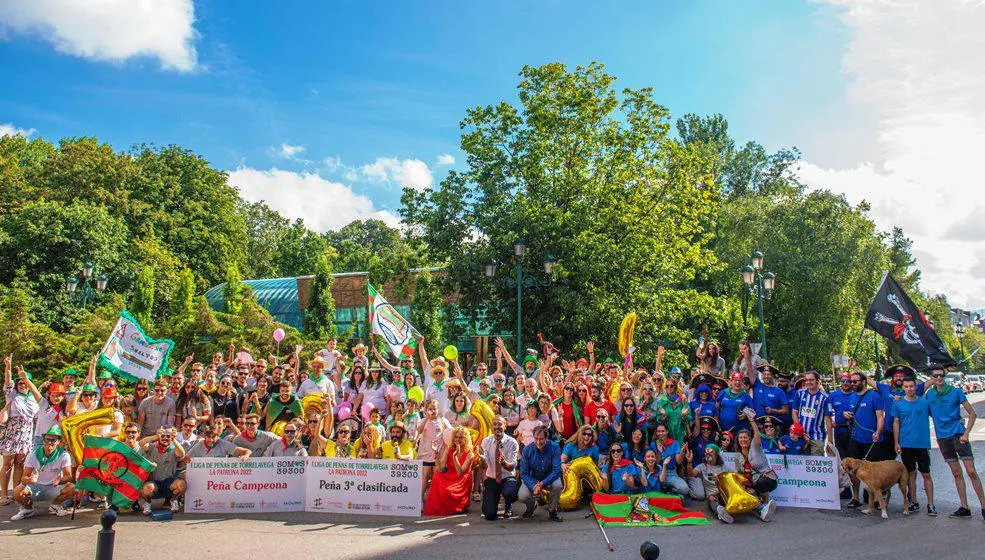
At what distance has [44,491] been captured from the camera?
30.0 ft

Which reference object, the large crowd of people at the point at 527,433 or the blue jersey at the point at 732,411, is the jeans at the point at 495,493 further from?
the blue jersey at the point at 732,411

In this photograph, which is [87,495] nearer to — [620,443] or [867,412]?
[620,443]

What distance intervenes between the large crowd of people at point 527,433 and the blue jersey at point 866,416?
15 millimetres

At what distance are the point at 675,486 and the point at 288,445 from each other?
17.9 feet

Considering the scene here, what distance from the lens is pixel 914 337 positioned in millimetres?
12570

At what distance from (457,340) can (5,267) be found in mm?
23663

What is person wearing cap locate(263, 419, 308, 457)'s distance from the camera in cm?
971


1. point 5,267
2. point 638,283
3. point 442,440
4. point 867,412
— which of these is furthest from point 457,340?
point 5,267

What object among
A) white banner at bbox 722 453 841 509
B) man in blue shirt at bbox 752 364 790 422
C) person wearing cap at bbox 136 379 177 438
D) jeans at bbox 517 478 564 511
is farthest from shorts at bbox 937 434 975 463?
person wearing cap at bbox 136 379 177 438

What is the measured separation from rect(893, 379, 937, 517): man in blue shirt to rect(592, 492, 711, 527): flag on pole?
2876mm

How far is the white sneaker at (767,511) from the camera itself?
342 inches

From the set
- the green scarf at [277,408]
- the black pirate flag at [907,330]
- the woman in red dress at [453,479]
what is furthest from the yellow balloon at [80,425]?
the black pirate flag at [907,330]

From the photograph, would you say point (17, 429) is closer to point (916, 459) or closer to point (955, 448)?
point (916, 459)

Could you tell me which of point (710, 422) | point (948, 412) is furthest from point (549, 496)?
point (948, 412)
